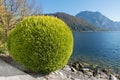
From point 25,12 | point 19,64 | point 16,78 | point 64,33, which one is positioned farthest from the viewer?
→ point 25,12

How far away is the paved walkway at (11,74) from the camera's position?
962cm

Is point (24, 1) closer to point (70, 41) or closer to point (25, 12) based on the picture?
point (25, 12)

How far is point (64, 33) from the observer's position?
10.4 meters

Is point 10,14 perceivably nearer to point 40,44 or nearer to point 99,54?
point 40,44

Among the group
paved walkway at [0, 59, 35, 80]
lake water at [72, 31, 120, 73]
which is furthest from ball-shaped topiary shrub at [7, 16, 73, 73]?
lake water at [72, 31, 120, 73]

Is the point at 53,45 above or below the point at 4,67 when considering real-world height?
above

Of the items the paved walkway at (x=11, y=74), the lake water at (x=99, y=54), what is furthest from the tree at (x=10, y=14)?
the lake water at (x=99, y=54)

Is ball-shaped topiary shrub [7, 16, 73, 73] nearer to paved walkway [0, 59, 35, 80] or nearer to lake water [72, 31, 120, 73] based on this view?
paved walkway [0, 59, 35, 80]

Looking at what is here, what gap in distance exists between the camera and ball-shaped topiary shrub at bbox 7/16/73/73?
32.2ft

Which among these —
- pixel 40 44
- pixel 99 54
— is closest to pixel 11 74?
pixel 40 44

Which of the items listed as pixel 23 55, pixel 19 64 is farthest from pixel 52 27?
pixel 19 64

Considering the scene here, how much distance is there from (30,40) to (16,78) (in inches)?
65.0

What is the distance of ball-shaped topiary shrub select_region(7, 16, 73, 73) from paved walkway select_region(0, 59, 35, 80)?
0.43 m

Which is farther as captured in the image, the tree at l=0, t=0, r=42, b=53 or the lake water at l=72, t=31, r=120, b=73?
the lake water at l=72, t=31, r=120, b=73
